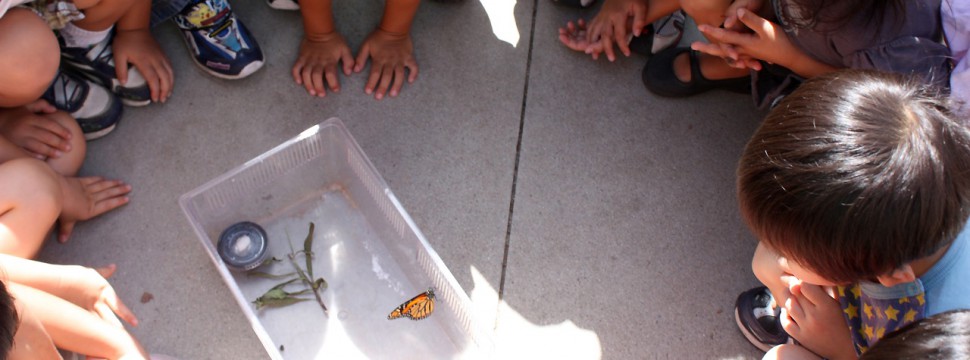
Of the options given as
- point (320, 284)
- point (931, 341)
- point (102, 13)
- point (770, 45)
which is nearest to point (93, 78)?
point (102, 13)

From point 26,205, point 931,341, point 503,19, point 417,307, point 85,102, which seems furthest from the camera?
point 503,19

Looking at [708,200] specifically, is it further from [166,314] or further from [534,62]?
[166,314]

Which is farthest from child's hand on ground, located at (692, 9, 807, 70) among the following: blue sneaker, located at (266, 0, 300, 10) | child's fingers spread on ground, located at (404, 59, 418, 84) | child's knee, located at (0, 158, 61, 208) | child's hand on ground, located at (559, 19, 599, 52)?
child's knee, located at (0, 158, 61, 208)

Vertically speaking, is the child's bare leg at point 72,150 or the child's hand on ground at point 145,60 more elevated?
the child's hand on ground at point 145,60

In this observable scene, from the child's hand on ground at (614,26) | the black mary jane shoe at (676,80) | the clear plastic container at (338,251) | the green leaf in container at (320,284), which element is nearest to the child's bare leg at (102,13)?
the clear plastic container at (338,251)

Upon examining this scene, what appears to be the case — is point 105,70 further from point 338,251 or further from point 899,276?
point 899,276

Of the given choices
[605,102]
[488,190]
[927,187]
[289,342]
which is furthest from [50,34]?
[927,187]

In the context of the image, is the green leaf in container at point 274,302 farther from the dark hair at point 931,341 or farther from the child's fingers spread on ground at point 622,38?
the dark hair at point 931,341

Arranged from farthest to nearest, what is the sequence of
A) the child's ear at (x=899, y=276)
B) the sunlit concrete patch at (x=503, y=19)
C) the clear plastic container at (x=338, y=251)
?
the sunlit concrete patch at (x=503, y=19)
the clear plastic container at (x=338, y=251)
the child's ear at (x=899, y=276)
